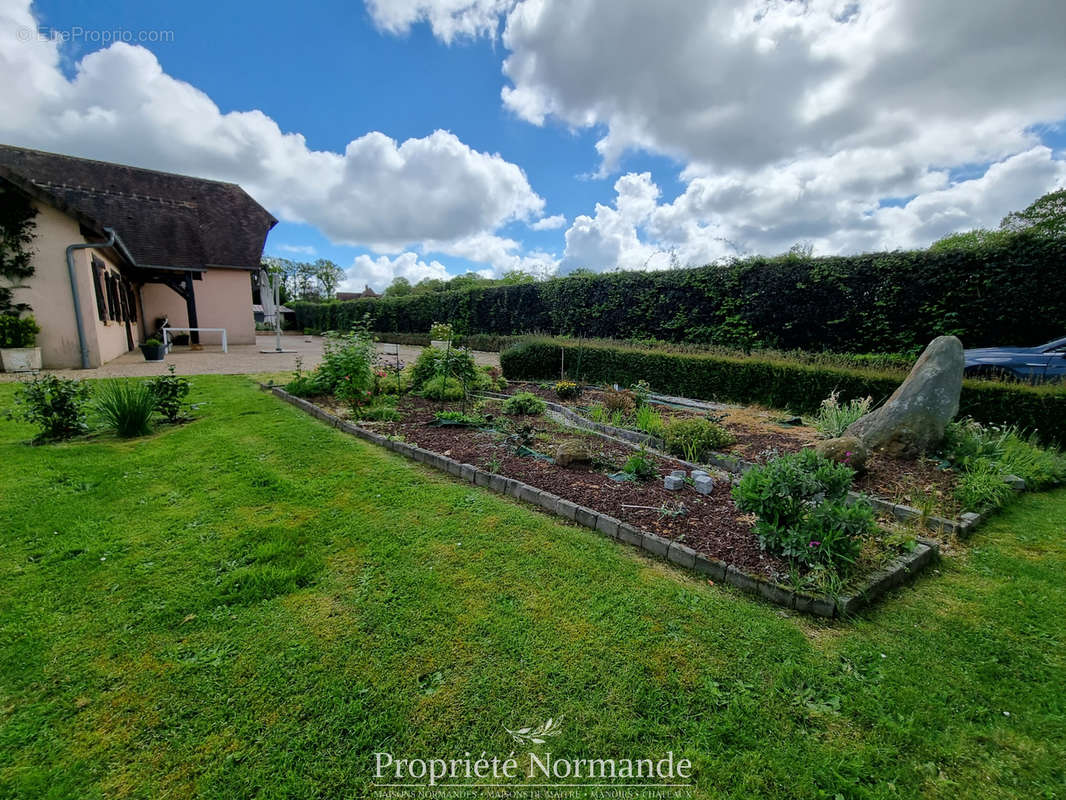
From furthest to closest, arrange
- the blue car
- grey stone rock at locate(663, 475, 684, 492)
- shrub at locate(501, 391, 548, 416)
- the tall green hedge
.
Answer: the tall green hedge < the blue car < shrub at locate(501, 391, 548, 416) < grey stone rock at locate(663, 475, 684, 492)

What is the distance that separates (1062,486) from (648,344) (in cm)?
786

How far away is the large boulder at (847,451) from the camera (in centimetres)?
395

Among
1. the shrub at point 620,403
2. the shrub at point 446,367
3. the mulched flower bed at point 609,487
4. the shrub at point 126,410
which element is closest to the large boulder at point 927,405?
the mulched flower bed at point 609,487

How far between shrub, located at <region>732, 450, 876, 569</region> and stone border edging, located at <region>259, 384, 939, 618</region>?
0.23 metres

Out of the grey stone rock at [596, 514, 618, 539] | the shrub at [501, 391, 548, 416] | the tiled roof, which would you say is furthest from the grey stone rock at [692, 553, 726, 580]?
→ the tiled roof

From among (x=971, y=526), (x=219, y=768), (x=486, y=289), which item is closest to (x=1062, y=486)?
(x=971, y=526)

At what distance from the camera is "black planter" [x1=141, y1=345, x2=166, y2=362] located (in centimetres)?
1264

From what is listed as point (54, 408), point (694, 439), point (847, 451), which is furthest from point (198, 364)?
point (847, 451)

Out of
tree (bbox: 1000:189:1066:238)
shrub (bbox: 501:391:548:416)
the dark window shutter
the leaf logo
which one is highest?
tree (bbox: 1000:189:1066:238)

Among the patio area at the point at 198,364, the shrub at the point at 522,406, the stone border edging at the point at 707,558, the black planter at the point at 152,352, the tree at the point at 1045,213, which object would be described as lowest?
the stone border edging at the point at 707,558

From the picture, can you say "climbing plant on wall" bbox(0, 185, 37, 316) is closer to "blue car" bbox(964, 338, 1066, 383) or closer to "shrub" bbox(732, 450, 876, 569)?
"shrub" bbox(732, 450, 876, 569)

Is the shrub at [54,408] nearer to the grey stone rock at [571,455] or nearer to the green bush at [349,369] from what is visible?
the green bush at [349,369]

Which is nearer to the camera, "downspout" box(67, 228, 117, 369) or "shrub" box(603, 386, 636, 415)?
"shrub" box(603, 386, 636, 415)

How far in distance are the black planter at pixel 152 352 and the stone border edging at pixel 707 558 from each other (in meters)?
13.6
